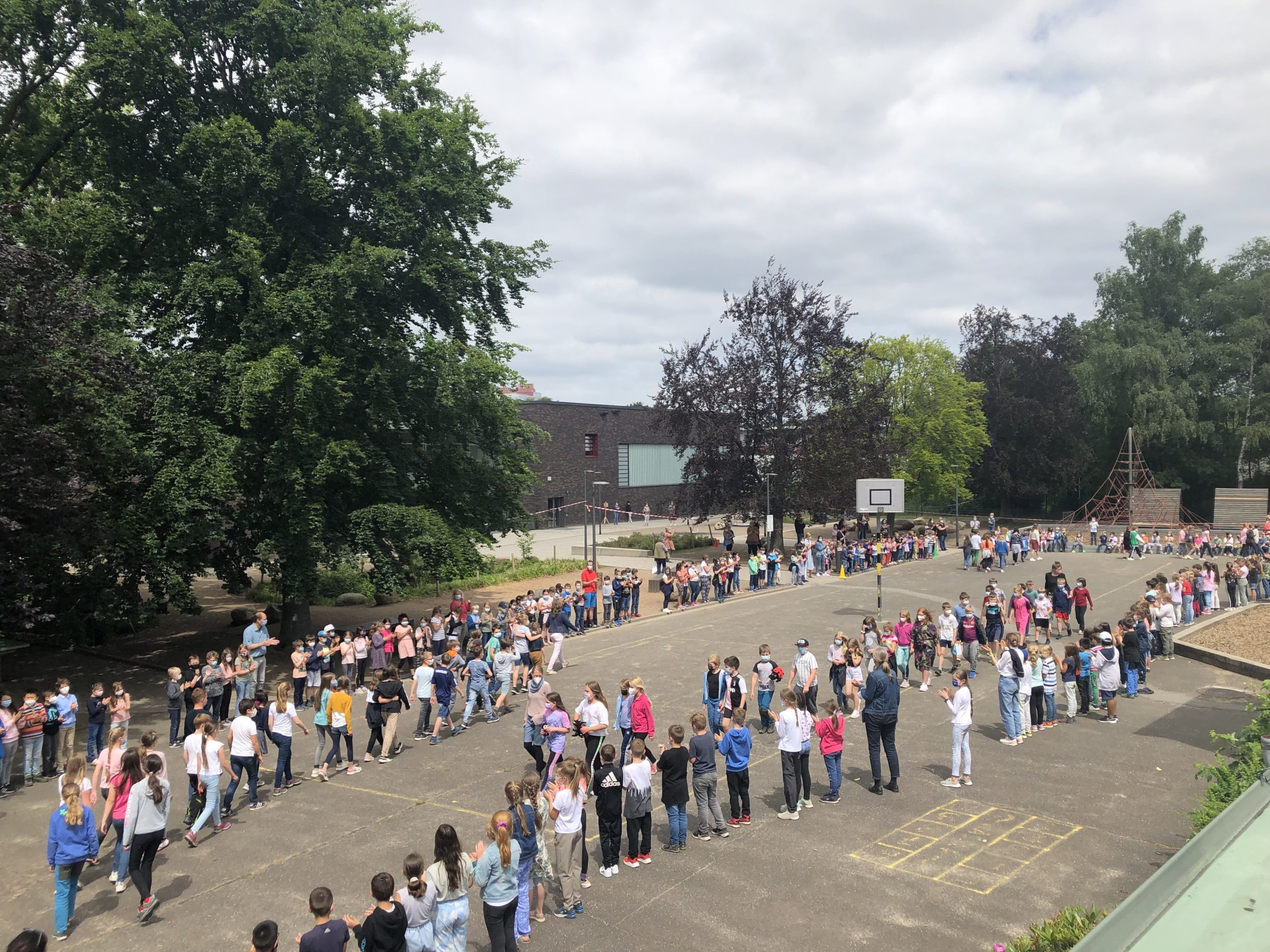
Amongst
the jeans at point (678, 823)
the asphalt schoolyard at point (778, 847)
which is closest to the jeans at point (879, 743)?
the asphalt schoolyard at point (778, 847)

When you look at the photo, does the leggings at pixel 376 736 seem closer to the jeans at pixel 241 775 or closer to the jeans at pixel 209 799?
the jeans at pixel 241 775

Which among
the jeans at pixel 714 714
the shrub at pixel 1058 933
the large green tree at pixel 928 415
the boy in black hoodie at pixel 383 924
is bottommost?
the shrub at pixel 1058 933

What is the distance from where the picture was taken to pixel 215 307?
21.7 meters

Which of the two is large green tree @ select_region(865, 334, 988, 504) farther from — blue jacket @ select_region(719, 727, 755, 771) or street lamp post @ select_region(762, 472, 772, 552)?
blue jacket @ select_region(719, 727, 755, 771)

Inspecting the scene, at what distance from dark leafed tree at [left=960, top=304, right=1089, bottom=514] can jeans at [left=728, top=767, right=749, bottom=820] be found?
192ft

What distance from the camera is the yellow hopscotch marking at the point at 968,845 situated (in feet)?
30.8

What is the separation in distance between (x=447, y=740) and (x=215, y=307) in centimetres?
1350

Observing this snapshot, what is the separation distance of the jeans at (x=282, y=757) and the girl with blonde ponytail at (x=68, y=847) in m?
3.59

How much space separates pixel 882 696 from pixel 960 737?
1.41m

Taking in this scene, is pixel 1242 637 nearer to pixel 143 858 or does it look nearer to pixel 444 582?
pixel 444 582

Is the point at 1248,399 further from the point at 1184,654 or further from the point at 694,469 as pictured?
the point at 1184,654

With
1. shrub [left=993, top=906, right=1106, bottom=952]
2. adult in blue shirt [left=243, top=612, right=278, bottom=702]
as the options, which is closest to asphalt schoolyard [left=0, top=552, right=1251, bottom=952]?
shrub [left=993, top=906, right=1106, bottom=952]

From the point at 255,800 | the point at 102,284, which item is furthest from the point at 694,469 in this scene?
the point at 255,800

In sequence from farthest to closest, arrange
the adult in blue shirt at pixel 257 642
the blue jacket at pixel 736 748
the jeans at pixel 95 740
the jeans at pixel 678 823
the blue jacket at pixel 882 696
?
the adult in blue shirt at pixel 257 642 → the jeans at pixel 95 740 → the blue jacket at pixel 882 696 → the blue jacket at pixel 736 748 → the jeans at pixel 678 823
